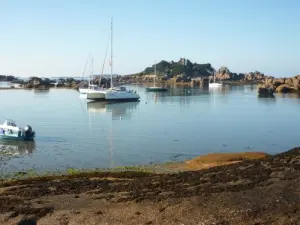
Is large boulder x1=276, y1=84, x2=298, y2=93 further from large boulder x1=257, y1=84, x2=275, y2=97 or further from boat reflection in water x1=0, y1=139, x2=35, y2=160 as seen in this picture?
boat reflection in water x1=0, y1=139, x2=35, y2=160

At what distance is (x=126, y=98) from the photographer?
93.1 metres

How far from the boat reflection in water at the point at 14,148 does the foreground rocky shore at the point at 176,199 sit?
45.2 feet

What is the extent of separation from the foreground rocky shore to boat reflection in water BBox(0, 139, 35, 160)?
13768 mm

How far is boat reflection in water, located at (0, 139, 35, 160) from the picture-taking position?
3196 cm

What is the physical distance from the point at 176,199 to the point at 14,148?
23515mm

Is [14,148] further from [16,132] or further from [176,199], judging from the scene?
[176,199]

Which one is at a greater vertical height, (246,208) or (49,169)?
(246,208)

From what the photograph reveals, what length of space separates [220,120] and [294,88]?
93860 millimetres

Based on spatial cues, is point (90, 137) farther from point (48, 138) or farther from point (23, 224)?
point (23, 224)

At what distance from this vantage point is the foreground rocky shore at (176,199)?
12914mm

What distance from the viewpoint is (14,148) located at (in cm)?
3462

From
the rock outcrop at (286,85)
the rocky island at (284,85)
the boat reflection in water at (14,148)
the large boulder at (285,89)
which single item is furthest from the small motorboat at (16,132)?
the large boulder at (285,89)

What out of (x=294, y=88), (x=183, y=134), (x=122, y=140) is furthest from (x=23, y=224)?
(x=294, y=88)

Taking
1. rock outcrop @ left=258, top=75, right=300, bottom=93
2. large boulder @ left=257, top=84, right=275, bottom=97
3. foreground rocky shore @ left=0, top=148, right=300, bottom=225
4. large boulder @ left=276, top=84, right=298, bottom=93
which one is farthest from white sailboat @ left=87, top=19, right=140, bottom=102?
foreground rocky shore @ left=0, top=148, right=300, bottom=225
